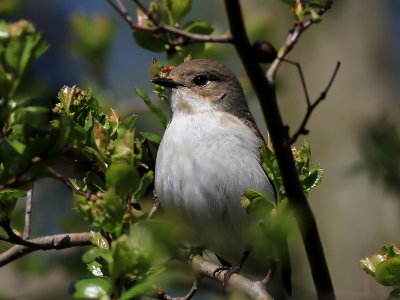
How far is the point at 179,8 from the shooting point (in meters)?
3.28

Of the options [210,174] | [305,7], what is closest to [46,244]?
[210,174]

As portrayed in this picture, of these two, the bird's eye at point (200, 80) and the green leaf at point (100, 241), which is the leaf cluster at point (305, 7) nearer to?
the green leaf at point (100, 241)

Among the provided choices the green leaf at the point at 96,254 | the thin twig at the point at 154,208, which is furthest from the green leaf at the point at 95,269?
the green leaf at the point at 96,254

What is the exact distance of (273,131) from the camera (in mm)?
2123

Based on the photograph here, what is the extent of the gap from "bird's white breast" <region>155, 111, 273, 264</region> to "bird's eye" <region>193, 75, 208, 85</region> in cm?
61

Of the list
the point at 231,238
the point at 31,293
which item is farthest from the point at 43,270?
the point at 231,238

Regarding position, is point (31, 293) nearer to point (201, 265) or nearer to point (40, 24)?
point (201, 265)

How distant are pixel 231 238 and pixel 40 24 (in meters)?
5.63

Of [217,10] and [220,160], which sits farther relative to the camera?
[217,10]

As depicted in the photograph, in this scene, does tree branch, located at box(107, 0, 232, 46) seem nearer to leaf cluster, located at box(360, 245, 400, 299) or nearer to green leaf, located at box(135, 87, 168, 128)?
green leaf, located at box(135, 87, 168, 128)

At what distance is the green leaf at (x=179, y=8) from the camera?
3.28 meters

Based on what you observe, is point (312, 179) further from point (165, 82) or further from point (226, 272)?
point (165, 82)

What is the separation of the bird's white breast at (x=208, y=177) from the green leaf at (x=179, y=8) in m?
1.05

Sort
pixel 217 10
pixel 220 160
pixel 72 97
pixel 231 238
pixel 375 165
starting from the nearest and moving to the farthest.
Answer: pixel 72 97
pixel 220 160
pixel 231 238
pixel 375 165
pixel 217 10
